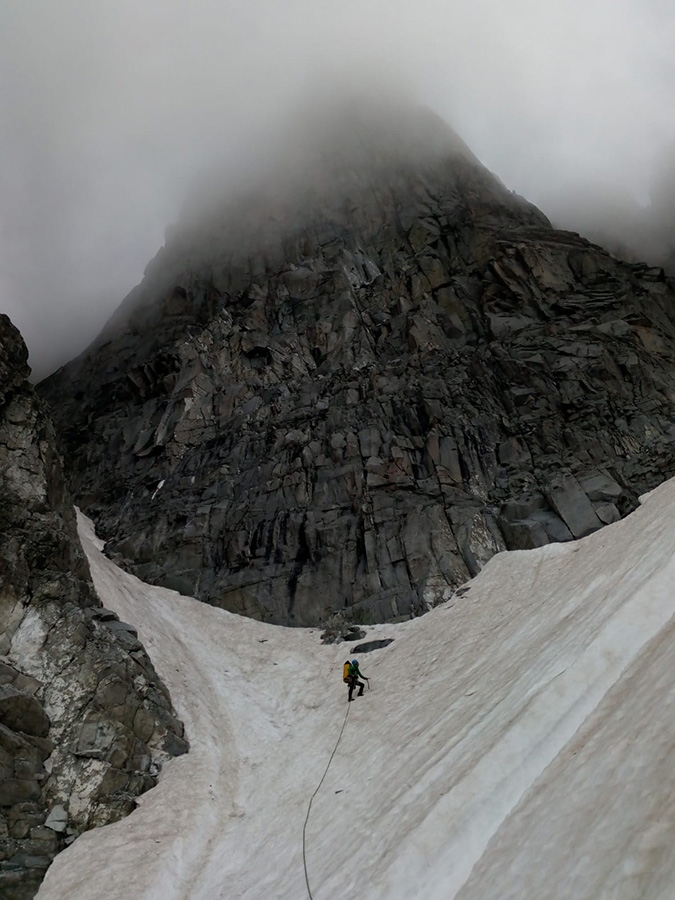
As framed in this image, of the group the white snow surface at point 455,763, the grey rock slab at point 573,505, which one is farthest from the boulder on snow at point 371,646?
the grey rock slab at point 573,505

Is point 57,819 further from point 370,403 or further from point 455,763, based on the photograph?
point 370,403

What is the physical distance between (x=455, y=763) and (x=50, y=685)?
1189cm

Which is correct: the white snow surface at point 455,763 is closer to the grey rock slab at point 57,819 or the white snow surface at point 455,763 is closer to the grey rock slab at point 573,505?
the grey rock slab at point 57,819

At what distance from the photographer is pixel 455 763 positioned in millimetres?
10586

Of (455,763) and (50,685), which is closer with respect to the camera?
(455,763)

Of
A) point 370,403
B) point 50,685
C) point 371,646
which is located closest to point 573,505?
point 371,646

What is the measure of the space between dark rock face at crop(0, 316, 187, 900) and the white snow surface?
77cm

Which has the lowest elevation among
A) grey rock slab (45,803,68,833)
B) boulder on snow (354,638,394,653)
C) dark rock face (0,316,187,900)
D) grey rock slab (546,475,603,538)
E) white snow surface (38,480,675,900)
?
grey rock slab (546,475,603,538)

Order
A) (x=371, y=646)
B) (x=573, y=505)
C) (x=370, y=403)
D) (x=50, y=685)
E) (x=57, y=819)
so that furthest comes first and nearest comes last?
1. (x=370, y=403)
2. (x=573, y=505)
3. (x=371, y=646)
4. (x=50, y=685)
5. (x=57, y=819)

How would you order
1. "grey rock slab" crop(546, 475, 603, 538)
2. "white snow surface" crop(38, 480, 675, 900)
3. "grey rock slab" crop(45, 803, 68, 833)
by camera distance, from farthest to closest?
"grey rock slab" crop(546, 475, 603, 538) < "grey rock slab" crop(45, 803, 68, 833) < "white snow surface" crop(38, 480, 675, 900)

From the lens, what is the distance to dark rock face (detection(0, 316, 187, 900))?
13570 millimetres

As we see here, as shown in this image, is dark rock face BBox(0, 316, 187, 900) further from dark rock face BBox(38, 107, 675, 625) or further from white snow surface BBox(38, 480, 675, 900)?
dark rock face BBox(38, 107, 675, 625)

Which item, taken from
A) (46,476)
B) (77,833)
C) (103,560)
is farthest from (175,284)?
(77,833)


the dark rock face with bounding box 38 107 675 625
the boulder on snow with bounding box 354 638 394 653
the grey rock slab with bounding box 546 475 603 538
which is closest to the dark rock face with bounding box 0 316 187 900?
the boulder on snow with bounding box 354 638 394 653
